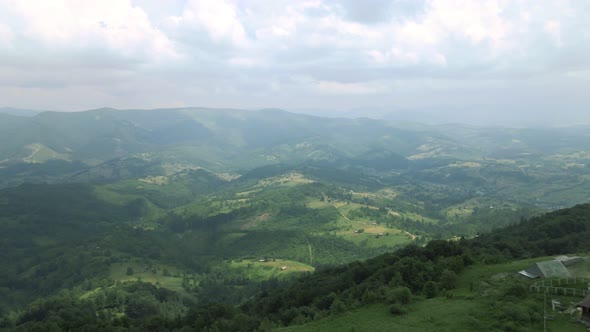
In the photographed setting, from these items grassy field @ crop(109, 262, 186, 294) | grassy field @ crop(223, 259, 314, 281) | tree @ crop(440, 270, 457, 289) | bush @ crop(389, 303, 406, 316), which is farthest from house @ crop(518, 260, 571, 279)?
grassy field @ crop(109, 262, 186, 294)

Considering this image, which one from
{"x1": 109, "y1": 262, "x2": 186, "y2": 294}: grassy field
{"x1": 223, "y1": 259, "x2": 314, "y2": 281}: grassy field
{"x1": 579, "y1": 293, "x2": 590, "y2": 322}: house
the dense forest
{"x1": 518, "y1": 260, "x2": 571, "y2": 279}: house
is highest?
{"x1": 579, "y1": 293, "x2": 590, "y2": 322}: house

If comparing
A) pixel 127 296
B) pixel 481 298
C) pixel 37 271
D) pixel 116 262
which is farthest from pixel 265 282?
pixel 37 271

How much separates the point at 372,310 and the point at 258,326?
64.6 ft

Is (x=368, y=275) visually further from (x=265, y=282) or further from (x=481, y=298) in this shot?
(x=265, y=282)

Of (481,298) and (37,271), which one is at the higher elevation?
(481,298)

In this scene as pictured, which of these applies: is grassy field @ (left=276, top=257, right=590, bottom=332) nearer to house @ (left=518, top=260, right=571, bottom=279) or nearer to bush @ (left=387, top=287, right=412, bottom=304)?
bush @ (left=387, top=287, right=412, bottom=304)

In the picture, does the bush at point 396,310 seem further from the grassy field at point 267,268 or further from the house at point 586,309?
the grassy field at point 267,268

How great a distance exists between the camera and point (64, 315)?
98.5 m

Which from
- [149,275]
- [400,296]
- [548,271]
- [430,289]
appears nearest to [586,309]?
[548,271]

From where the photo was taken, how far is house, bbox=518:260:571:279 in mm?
53975

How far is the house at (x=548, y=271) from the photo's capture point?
53975 millimetres

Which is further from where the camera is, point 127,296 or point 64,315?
point 127,296

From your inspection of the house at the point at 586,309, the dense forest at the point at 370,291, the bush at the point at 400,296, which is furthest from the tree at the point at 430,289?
the house at the point at 586,309

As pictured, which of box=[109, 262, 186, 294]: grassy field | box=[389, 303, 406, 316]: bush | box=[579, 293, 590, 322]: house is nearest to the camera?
box=[579, 293, 590, 322]: house
